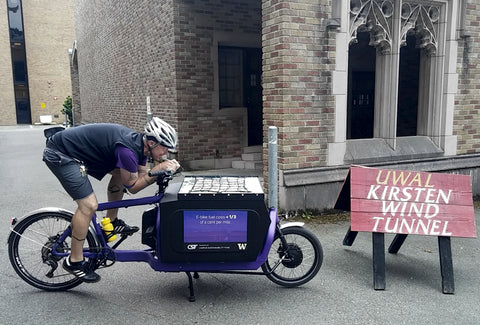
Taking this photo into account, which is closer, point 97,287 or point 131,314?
point 131,314

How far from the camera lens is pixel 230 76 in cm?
1054

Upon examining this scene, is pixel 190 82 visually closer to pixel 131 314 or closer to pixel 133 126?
pixel 133 126

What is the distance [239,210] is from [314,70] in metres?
3.57

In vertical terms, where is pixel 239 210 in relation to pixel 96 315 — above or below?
above

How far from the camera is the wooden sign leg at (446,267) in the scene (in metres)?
4.20

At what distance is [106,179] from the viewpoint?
33.0 ft

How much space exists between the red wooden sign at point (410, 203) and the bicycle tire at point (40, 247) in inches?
107

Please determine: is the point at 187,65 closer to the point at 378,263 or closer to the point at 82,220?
the point at 82,220

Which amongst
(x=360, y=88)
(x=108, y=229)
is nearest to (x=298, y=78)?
(x=108, y=229)

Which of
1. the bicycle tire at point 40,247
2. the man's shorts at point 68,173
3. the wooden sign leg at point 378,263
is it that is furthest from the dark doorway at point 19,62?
the wooden sign leg at point 378,263

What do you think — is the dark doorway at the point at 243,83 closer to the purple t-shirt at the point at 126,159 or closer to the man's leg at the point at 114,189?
the man's leg at the point at 114,189

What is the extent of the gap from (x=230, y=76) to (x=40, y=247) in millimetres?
7219

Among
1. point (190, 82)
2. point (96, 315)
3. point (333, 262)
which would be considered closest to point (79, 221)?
point (96, 315)

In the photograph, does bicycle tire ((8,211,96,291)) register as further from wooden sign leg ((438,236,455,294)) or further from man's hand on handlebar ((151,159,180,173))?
wooden sign leg ((438,236,455,294))
